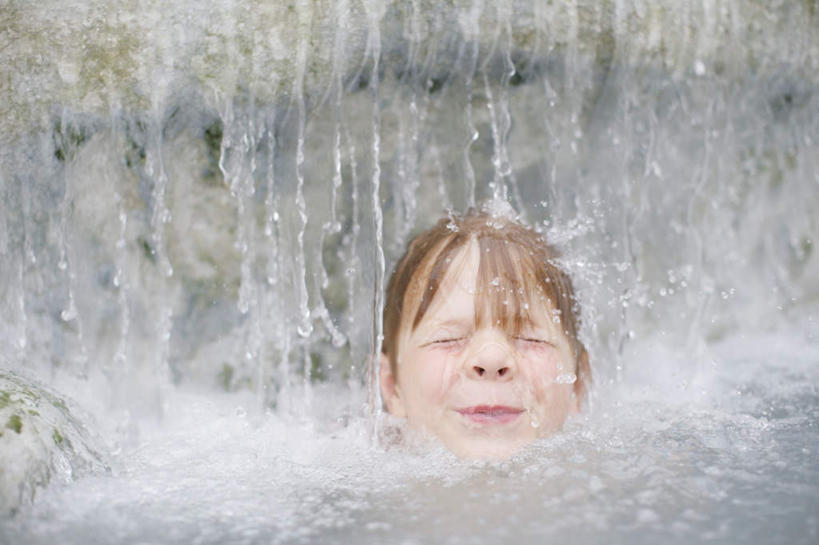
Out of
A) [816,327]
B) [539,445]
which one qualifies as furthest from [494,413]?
[816,327]

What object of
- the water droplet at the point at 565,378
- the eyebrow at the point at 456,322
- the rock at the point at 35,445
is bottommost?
the rock at the point at 35,445

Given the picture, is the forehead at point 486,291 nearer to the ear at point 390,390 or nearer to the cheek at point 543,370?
the cheek at point 543,370

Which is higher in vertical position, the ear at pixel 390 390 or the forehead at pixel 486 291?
the forehead at pixel 486 291

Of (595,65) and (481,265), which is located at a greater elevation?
(595,65)

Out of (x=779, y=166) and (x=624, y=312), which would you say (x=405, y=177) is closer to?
(x=624, y=312)

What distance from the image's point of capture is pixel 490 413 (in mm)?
2580

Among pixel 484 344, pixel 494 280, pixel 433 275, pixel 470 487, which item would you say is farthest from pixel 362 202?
pixel 470 487

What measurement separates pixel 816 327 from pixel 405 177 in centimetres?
158

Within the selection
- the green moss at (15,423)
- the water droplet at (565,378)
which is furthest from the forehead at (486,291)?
the green moss at (15,423)

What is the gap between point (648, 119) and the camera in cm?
351

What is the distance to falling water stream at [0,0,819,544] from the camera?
2.99 metres

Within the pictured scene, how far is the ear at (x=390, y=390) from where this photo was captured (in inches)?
110

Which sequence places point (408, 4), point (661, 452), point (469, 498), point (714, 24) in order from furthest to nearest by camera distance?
point (714, 24), point (408, 4), point (661, 452), point (469, 498)

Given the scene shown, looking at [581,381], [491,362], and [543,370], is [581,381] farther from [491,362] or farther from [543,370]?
[491,362]
